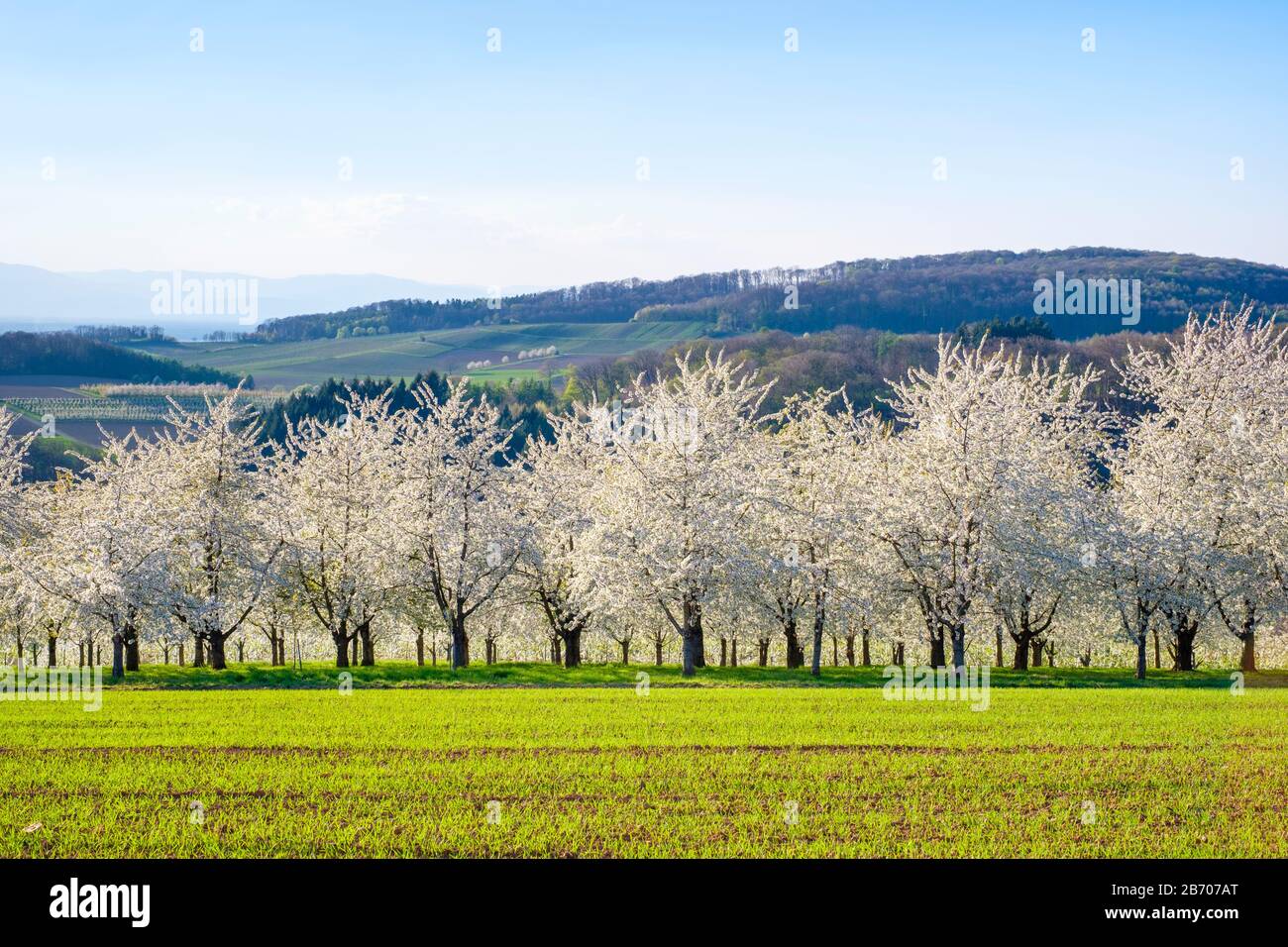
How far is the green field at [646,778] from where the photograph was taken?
591 inches

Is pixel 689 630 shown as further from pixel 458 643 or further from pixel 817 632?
pixel 458 643

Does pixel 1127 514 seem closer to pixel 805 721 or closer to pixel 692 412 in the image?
pixel 692 412

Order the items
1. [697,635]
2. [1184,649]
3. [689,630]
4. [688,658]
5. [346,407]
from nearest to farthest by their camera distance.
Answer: [688,658] < [689,630] < [1184,649] < [697,635] < [346,407]

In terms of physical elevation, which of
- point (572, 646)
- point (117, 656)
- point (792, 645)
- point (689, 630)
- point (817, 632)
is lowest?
point (572, 646)

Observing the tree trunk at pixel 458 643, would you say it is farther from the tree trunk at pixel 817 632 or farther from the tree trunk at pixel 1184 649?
the tree trunk at pixel 1184 649

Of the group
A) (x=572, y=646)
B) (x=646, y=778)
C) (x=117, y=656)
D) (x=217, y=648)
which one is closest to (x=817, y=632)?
(x=572, y=646)

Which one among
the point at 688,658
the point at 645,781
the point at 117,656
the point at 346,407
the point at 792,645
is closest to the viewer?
the point at 645,781

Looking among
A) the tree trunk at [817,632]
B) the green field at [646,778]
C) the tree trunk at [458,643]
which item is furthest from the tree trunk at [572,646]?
the green field at [646,778]

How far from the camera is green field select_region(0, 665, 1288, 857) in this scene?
15.0 metres

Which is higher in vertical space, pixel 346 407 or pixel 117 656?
pixel 346 407

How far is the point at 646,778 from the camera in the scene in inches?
749
